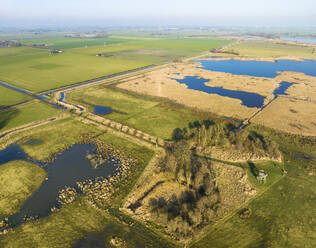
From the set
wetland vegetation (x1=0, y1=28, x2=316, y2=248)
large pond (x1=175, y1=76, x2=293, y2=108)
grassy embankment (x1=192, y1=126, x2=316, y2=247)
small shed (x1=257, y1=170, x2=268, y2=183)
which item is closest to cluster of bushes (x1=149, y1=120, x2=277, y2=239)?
wetland vegetation (x1=0, y1=28, x2=316, y2=248)

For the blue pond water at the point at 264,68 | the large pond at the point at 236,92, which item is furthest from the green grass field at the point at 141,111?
the blue pond water at the point at 264,68

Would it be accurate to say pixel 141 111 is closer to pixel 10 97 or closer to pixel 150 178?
pixel 150 178

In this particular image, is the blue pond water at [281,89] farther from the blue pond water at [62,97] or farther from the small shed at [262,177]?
the blue pond water at [62,97]

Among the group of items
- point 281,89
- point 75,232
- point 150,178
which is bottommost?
point 75,232

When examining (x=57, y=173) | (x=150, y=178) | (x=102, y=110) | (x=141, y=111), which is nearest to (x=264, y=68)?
Answer: (x=141, y=111)

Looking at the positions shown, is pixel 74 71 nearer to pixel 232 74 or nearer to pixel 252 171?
pixel 232 74

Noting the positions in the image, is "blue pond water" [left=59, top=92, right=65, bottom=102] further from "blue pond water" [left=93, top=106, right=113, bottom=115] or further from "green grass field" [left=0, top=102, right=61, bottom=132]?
"blue pond water" [left=93, top=106, right=113, bottom=115]
